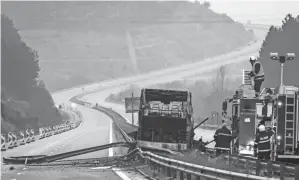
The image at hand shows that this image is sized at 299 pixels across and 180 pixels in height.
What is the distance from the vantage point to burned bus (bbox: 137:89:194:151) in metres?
42.2

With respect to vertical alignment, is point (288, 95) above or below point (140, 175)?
above

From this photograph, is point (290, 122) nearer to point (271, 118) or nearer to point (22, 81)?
point (271, 118)

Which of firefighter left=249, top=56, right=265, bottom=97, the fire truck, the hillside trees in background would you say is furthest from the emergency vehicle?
the hillside trees in background

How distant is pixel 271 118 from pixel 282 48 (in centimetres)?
8245

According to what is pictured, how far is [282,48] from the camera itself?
10388cm

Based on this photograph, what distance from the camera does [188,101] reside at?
4494 centimetres

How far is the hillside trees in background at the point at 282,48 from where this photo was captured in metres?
94.2

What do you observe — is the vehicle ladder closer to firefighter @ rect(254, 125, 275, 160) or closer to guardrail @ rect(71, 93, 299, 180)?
firefighter @ rect(254, 125, 275, 160)

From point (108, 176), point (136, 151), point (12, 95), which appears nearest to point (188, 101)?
point (136, 151)

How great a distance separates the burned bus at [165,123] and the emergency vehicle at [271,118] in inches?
568

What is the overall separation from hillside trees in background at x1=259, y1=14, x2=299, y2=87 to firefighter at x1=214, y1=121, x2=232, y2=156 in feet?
217

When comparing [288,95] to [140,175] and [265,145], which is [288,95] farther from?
[140,175]

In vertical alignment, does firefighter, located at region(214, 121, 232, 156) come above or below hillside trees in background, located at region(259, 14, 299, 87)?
below

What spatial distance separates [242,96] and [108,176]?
5780 millimetres
